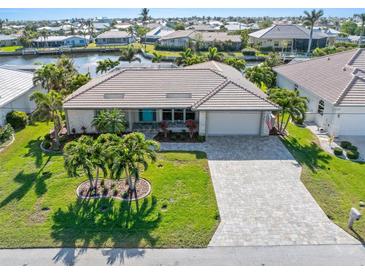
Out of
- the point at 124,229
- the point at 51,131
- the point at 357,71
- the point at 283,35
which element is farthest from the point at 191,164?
the point at 283,35

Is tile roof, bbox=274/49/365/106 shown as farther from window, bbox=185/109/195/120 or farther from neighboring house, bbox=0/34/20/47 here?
neighboring house, bbox=0/34/20/47

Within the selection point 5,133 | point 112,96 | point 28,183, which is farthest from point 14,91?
point 28,183

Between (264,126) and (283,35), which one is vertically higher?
(283,35)

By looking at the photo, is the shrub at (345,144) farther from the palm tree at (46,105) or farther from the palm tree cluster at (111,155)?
the palm tree at (46,105)

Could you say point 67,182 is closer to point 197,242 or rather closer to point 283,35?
point 197,242

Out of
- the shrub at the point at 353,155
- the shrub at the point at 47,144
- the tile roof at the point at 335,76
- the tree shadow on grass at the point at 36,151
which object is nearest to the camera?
the tree shadow on grass at the point at 36,151

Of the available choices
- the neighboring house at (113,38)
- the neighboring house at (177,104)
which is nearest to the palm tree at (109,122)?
the neighboring house at (177,104)
